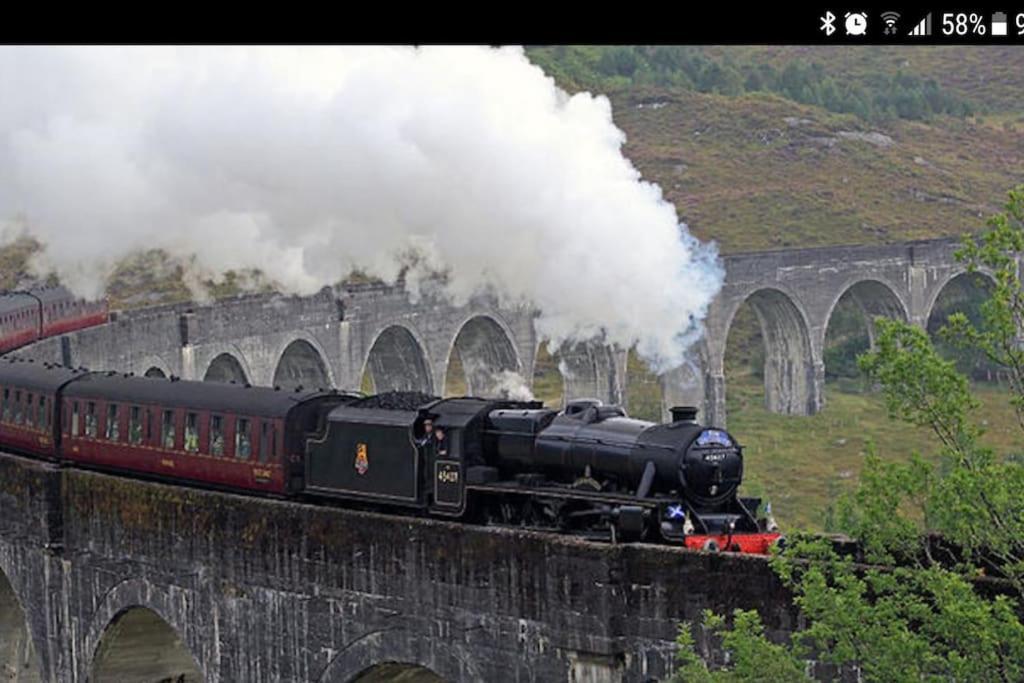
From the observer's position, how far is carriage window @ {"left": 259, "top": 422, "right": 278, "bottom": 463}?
26922 millimetres

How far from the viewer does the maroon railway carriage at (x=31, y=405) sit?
107 ft

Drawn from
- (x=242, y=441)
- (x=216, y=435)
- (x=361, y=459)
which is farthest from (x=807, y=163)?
(x=361, y=459)

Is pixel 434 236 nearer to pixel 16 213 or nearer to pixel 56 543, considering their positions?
pixel 16 213

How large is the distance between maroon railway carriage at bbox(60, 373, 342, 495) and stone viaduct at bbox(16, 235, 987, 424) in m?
19.5

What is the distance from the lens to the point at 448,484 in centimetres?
2395

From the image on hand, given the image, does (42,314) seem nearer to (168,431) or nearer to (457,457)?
(168,431)

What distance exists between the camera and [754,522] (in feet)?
74.3

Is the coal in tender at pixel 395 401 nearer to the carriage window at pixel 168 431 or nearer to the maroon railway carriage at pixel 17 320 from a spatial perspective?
the carriage window at pixel 168 431
